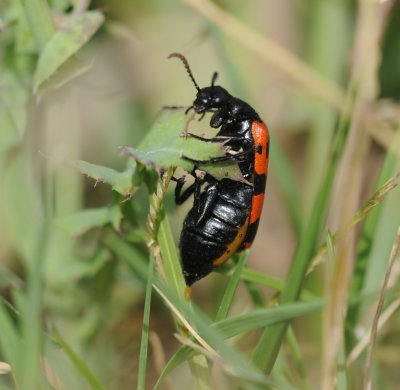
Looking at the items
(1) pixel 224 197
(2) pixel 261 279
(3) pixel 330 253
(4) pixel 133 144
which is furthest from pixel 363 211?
(4) pixel 133 144

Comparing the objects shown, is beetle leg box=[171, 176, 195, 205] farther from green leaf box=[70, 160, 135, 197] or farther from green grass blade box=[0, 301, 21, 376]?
green grass blade box=[0, 301, 21, 376]

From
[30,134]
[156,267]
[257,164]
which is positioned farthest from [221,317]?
[30,134]

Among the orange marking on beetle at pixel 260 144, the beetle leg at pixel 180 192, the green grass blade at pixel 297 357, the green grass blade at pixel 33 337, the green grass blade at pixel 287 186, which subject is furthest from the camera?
the green grass blade at pixel 287 186

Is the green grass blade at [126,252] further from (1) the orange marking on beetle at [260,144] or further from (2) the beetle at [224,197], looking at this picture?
(1) the orange marking on beetle at [260,144]

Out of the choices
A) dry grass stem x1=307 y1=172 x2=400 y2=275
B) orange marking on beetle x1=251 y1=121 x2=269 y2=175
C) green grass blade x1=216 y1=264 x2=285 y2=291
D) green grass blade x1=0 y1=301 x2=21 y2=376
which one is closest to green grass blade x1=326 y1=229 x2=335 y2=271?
dry grass stem x1=307 y1=172 x2=400 y2=275

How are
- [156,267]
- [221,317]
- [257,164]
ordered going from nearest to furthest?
[221,317] → [156,267] → [257,164]

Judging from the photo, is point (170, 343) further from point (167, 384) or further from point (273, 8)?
point (273, 8)

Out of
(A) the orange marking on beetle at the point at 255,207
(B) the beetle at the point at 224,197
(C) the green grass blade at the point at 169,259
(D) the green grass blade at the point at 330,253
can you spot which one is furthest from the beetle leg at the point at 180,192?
(D) the green grass blade at the point at 330,253
